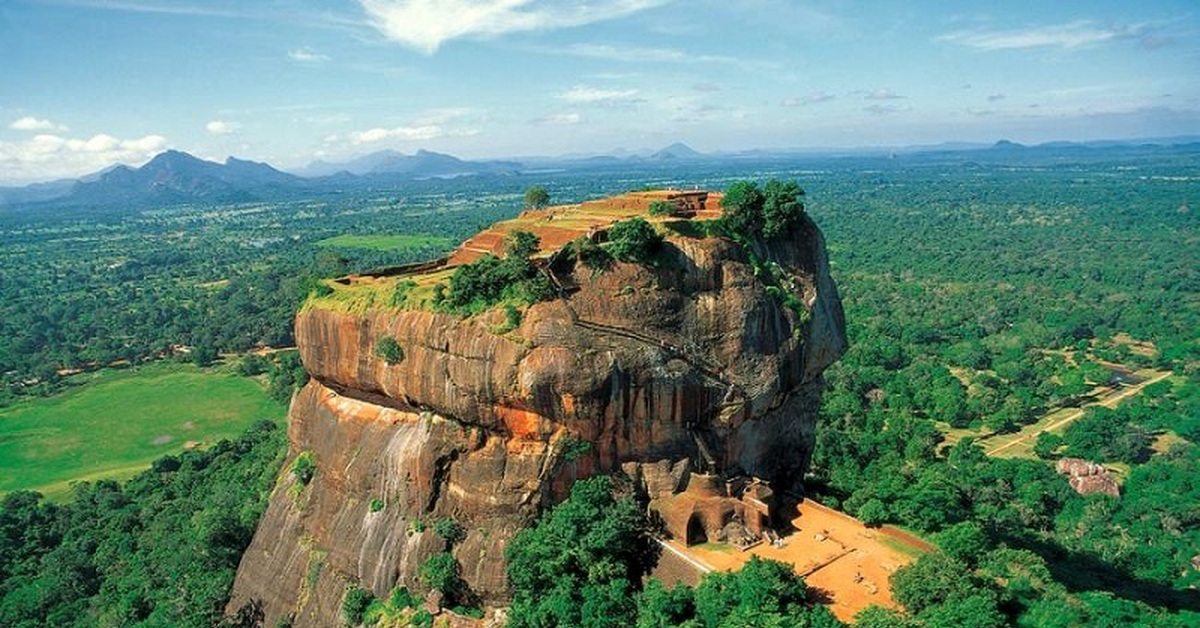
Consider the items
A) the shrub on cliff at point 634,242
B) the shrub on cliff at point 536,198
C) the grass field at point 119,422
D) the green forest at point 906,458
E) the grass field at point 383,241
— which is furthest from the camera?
the grass field at point 383,241

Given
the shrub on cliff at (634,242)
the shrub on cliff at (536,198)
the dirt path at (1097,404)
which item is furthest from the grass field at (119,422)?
the dirt path at (1097,404)

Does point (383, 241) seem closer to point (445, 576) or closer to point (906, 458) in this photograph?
point (906, 458)

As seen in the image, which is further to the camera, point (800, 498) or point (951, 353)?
point (951, 353)

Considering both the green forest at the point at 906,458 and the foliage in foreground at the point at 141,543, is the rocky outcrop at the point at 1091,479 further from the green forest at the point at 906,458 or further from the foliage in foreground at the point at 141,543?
the foliage in foreground at the point at 141,543

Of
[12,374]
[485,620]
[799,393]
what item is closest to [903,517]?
[799,393]

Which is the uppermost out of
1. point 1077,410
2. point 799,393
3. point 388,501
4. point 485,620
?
point 799,393

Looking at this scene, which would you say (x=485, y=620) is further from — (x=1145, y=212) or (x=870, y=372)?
(x=1145, y=212)

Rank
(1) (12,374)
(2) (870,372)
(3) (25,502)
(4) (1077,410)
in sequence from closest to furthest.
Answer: (3) (25,502)
(4) (1077,410)
(2) (870,372)
(1) (12,374)
